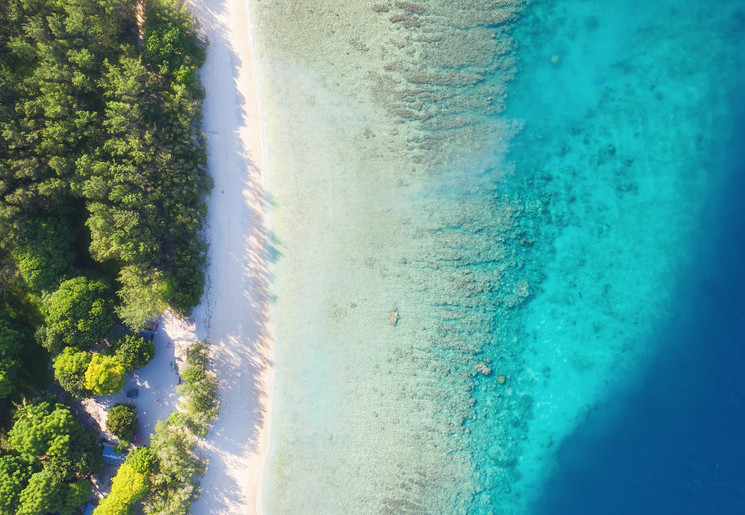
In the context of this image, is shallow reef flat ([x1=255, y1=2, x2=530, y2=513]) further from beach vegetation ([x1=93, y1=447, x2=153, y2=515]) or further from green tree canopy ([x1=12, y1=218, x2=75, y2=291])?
green tree canopy ([x1=12, y1=218, x2=75, y2=291])

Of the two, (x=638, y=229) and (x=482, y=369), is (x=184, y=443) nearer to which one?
(x=482, y=369)

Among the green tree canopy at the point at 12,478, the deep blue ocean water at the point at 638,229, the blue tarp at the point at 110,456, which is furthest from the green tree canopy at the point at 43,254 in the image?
the deep blue ocean water at the point at 638,229

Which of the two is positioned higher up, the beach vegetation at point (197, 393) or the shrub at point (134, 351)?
the shrub at point (134, 351)

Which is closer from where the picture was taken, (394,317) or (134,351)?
(134,351)

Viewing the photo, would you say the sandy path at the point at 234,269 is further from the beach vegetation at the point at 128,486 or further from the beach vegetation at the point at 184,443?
the beach vegetation at the point at 128,486

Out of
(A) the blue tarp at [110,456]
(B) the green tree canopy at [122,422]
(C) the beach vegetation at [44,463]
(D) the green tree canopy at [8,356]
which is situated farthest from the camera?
(A) the blue tarp at [110,456]

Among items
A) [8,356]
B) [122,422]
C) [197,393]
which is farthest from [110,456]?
[8,356]

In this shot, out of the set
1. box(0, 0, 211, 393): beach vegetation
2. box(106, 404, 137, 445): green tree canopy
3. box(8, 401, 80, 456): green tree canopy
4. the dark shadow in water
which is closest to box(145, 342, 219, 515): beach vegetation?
box(106, 404, 137, 445): green tree canopy
